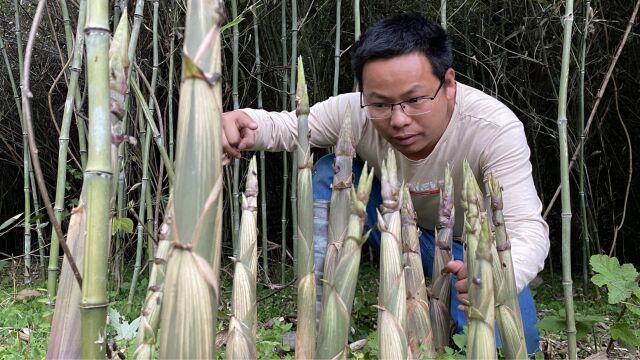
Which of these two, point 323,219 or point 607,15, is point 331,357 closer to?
point 323,219

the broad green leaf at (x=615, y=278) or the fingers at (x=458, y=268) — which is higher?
the fingers at (x=458, y=268)

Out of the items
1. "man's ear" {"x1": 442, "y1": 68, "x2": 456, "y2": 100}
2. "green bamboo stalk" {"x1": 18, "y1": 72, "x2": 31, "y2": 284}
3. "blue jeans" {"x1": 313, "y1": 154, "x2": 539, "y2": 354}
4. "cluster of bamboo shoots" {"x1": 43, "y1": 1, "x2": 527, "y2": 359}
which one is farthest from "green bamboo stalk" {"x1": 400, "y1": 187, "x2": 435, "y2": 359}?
"green bamboo stalk" {"x1": 18, "y1": 72, "x2": 31, "y2": 284}

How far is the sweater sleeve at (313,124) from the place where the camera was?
1414 millimetres

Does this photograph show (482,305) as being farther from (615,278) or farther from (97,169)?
(615,278)

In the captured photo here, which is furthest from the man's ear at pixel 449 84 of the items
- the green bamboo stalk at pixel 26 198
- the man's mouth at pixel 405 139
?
the green bamboo stalk at pixel 26 198

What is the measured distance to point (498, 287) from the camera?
651 millimetres

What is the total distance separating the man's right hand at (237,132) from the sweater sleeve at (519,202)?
48 cm

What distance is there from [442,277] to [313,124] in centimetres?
68

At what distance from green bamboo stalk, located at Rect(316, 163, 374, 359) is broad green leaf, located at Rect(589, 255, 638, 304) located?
2.75 feet

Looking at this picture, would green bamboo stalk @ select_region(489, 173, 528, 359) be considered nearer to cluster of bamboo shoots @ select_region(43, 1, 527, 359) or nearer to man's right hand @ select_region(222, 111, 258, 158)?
cluster of bamboo shoots @ select_region(43, 1, 527, 359)

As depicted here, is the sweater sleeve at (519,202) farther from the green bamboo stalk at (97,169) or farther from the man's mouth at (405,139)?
the green bamboo stalk at (97,169)

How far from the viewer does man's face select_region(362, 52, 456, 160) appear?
122 cm

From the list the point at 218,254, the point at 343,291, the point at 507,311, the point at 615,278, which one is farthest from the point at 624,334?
the point at 218,254

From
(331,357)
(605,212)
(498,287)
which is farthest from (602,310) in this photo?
(331,357)
